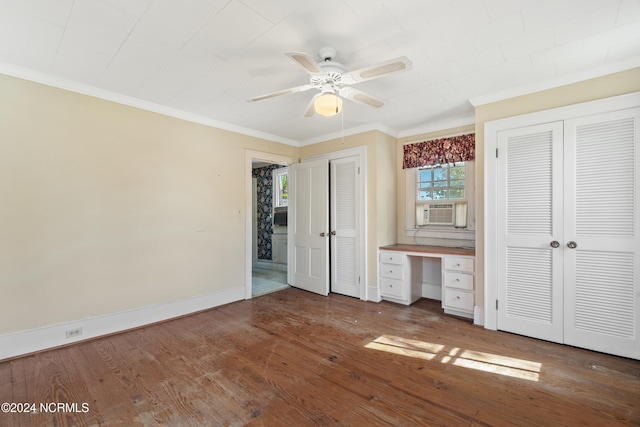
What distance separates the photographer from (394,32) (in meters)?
1.96

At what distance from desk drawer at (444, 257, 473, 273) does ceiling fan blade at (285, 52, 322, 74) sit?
2.67 metres

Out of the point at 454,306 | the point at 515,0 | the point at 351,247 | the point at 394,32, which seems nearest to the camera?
the point at 515,0

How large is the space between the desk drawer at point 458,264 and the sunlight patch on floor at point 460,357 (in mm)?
1016

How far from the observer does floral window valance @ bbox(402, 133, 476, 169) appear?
3764mm

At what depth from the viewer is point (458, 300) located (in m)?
3.33

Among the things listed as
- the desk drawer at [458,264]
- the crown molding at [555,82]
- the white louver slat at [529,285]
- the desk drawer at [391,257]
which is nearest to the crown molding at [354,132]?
the crown molding at [555,82]

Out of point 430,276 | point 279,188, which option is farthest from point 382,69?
point 279,188

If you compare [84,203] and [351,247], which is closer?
[84,203]

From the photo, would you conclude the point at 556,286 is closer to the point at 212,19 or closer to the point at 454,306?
the point at 454,306

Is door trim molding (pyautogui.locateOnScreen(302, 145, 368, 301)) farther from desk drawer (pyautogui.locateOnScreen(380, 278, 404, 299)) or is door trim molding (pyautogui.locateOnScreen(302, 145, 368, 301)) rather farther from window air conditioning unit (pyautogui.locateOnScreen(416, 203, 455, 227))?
window air conditioning unit (pyautogui.locateOnScreen(416, 203, 455, 227))

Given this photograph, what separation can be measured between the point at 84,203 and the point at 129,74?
1359mm

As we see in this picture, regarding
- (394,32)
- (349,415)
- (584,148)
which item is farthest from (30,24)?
(584,148)

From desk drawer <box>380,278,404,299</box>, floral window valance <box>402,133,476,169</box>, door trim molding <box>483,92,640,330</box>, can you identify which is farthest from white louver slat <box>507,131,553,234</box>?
desk drawer <box>380,278,404,299</box>

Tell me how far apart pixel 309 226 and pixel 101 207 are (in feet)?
9.02
